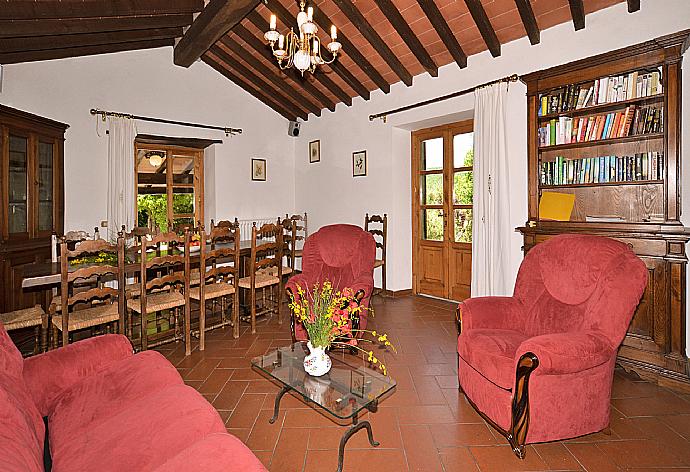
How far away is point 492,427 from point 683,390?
60.1 inches

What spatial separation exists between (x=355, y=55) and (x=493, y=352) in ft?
13.6

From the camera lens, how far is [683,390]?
2992 mm

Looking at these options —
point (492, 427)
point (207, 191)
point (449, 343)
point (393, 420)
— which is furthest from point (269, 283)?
point (207, 191)

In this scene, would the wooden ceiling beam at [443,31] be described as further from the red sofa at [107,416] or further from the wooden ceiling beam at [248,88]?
the red sofa at [107,416]

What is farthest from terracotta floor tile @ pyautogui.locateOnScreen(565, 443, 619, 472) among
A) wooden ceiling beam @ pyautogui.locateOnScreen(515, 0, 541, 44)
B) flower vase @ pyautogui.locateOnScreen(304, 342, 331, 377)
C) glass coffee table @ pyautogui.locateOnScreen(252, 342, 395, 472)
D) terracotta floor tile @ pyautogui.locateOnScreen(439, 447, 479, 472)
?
wooden ceiling beam @ pyautogui.locateOnScreen(515, 0, 541, 44)

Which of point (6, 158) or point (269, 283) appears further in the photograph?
point (269, 283)

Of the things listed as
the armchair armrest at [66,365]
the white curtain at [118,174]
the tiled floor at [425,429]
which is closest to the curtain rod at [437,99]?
the tiled floor at [425,429]

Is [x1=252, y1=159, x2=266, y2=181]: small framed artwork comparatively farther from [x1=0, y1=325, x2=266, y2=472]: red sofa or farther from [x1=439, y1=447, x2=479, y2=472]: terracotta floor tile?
[x1=439, y1=447, x2=479, y2=472]: terracotta floor tile

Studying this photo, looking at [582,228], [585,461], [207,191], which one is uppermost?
[207,191]

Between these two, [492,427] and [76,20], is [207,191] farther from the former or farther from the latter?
[492,427]

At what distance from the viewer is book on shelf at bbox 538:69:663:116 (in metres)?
3.31

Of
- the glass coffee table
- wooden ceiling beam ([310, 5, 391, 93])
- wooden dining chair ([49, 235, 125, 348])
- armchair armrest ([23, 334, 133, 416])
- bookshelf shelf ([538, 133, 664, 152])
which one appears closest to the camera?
→ armchair armrest ([23, 334, 133, 416])

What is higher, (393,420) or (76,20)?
(76,20)

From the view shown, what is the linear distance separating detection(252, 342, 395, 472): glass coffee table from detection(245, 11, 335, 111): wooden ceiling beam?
410 centimetres
